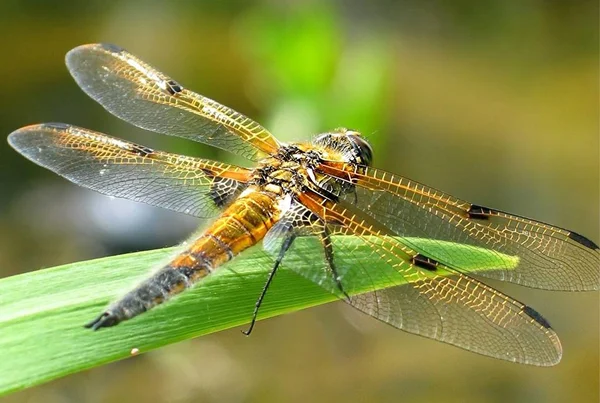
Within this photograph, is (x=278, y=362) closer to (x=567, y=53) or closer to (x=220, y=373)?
(x=220, y=373)

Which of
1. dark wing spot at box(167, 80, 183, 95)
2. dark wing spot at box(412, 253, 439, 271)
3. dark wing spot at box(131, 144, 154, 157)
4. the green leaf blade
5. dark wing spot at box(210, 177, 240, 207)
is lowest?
the green leaf blade

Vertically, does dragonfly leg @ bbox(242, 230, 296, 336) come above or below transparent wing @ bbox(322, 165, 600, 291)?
below

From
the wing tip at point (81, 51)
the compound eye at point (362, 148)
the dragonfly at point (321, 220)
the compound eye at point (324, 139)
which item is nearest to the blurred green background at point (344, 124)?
the compound eye at point (324, 139)

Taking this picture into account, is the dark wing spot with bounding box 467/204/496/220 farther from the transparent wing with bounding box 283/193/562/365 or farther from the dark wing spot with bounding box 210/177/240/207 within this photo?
the dark wing spot with bounding box 210/177/240/207

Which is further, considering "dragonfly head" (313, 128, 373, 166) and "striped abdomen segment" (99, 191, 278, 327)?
"dragonfly head" (313, 128, 373, 166)

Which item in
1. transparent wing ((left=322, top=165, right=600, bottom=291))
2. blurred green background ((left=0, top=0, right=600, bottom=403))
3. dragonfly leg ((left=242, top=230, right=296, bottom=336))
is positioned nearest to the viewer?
dragonfly leg ((left=242, top=230, right=296, bottom=336))

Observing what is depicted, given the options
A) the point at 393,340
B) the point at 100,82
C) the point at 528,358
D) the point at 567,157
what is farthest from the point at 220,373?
the point at 567,157

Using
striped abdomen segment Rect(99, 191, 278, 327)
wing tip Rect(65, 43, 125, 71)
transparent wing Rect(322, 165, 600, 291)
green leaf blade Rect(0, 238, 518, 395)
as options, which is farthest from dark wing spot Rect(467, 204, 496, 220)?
wing tip Rect(65, 43, 125, 71)

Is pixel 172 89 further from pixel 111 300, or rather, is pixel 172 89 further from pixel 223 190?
pixel 111 300
